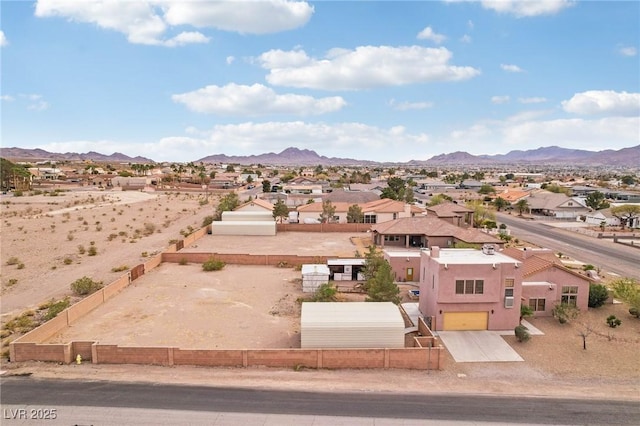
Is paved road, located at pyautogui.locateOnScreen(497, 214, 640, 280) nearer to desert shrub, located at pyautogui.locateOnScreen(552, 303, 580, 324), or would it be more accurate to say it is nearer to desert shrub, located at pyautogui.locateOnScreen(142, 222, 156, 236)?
desert shrub, located at pyautogui.locateOnScreen(552, 303, 580, 324)

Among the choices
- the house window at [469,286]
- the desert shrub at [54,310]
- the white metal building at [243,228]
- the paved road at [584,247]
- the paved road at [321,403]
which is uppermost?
the house window at [469,286]

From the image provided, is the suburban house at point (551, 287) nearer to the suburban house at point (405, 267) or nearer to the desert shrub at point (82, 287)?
the suburban house at point (405, 267)

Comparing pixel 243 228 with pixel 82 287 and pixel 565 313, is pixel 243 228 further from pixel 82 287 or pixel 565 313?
pixel 565 313

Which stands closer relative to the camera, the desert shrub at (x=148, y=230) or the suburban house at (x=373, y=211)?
the desert shrub at (x=148, y=230)

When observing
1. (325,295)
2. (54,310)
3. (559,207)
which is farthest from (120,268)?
(559,207)

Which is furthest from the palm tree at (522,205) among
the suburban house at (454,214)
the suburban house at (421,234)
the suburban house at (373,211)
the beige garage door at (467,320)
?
the beige garage door at (467,320)
